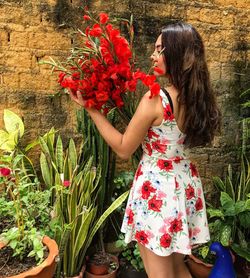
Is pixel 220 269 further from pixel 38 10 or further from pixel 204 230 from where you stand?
pixel 38 10

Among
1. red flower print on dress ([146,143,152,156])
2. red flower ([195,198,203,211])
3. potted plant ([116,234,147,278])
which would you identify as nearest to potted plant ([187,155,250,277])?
potted plant ([116,234,147,278])

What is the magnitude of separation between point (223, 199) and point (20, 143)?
5.67 ft

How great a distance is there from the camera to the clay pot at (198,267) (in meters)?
2.89

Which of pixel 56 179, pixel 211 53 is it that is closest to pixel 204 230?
pixel 56 179

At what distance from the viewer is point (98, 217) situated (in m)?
2.79

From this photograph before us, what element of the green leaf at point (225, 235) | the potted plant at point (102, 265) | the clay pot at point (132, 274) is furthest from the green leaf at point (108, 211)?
the green leaf at point (225, 235)

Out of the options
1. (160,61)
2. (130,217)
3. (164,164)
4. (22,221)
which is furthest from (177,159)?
(22,221)

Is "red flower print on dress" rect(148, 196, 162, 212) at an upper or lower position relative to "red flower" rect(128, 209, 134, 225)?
upper

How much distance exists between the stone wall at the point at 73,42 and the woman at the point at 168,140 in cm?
113

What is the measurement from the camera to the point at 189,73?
176cm

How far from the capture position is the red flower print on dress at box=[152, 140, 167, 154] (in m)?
1.85

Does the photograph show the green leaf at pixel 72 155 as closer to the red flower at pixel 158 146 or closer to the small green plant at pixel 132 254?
the small green plant at pixel 132 254

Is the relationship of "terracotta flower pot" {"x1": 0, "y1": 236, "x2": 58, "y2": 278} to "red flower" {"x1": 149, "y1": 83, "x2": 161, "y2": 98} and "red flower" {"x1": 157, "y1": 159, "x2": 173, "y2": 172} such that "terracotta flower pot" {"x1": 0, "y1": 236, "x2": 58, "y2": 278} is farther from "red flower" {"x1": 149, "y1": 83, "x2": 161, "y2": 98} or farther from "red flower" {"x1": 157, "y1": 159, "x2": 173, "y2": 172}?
"red flower" {"x1": 149, "y1": 83, "x2": 161, "y2": 98}

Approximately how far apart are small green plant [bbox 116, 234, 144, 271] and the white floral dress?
0.79 meters
